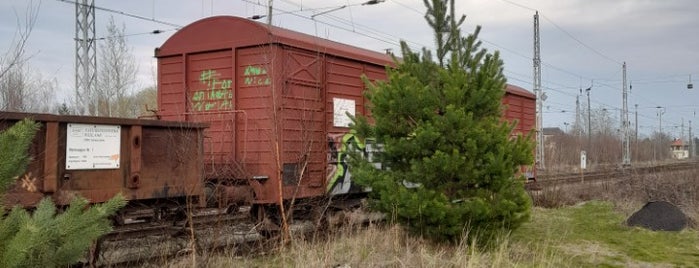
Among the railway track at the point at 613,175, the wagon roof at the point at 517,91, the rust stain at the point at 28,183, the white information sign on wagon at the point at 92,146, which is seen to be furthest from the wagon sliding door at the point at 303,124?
the railway track at the point at 613,175

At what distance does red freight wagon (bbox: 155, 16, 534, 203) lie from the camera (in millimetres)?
9125

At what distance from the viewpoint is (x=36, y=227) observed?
2.77 m

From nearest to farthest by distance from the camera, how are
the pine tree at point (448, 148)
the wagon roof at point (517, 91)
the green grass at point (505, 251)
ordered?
the green grass at point (505, 251) < the pine tree at point (448, 148) < the wagon roof at point (517, 91)

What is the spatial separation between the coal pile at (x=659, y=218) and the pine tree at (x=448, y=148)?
3981mm

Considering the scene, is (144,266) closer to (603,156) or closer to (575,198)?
(575,198)

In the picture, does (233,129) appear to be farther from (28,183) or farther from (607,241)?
(607,241)

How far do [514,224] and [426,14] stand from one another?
9.89 ft

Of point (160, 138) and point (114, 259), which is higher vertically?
point (160, 138)

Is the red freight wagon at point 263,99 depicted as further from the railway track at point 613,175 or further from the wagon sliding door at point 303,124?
the railway track at point 613,175

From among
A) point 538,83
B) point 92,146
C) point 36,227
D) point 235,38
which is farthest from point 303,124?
point 538,83

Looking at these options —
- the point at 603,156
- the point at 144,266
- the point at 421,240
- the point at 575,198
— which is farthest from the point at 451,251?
the point at 603,156

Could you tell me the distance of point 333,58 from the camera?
10273 mm

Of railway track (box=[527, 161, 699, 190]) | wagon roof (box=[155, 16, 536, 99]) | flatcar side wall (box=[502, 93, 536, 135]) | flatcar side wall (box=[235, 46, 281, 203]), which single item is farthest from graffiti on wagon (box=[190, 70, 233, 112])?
railway track (box=[527, 161, 699, 190])

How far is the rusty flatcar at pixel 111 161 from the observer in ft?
20.6
